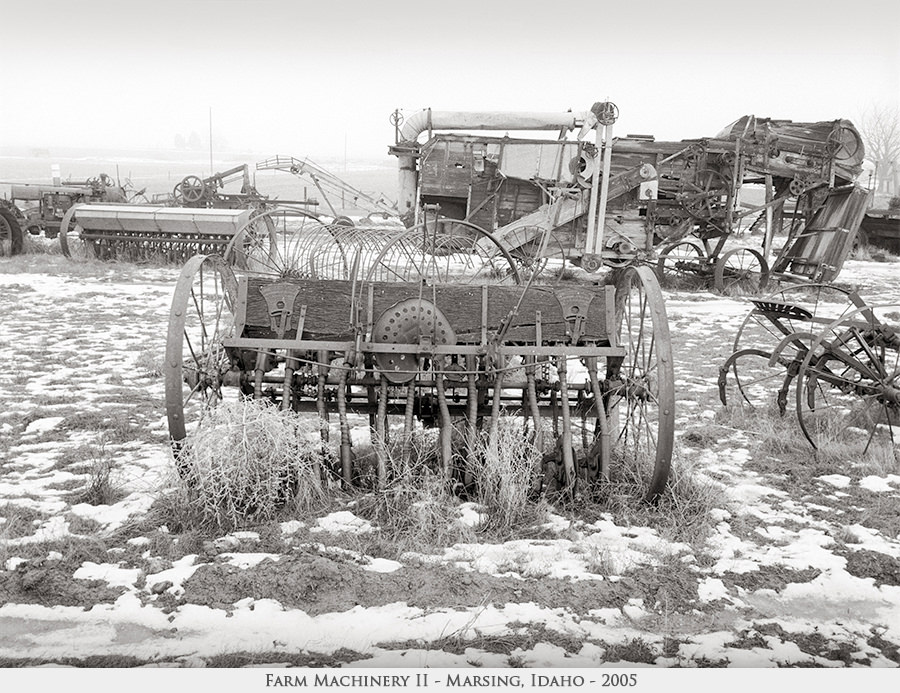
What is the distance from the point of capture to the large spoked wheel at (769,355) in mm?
6121

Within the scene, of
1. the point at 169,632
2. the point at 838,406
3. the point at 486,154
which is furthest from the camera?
the point at 486,154

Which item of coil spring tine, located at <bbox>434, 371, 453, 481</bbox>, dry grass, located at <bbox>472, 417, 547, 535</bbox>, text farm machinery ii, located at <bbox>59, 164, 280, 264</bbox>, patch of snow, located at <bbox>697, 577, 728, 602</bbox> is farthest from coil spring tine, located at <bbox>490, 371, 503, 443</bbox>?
text farm machinery ii, located at <bbox>59, 164, 280, 264</bbox>

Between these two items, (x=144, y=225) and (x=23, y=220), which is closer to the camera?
(x=144, y=225)

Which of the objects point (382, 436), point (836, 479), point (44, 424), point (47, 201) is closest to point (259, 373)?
point (382, 436)

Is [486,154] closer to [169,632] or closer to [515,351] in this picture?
[515,351]

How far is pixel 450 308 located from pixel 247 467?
1.61m

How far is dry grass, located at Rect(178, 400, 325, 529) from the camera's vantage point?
419 centimetres

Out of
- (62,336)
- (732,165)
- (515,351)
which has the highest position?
(732,165)

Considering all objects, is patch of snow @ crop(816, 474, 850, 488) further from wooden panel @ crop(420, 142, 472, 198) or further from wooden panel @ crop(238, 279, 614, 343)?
wooden panel @ crop(420, 142, 472, 198)

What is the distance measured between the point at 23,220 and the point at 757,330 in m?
17.5

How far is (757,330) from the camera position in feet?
36.1

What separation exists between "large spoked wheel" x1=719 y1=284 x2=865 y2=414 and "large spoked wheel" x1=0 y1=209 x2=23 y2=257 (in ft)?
51.8
